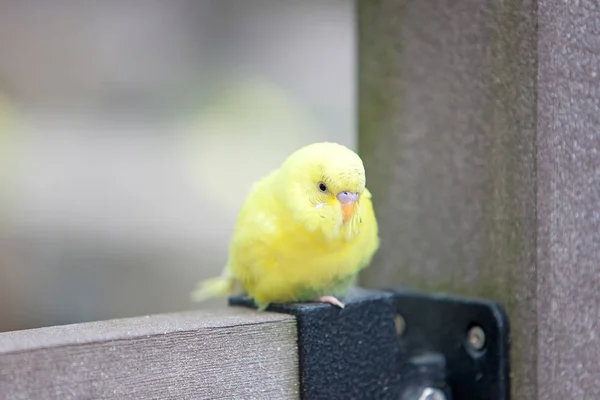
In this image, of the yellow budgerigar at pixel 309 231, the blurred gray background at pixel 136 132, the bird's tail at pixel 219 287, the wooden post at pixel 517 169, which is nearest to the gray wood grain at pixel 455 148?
the wooden post at pixel 517 169

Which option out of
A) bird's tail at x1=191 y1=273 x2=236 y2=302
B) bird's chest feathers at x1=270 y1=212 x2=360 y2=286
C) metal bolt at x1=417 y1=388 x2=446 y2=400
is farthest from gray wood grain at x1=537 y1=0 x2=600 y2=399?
bird's tail at x1=191 y1=273 x2=236 y2=302

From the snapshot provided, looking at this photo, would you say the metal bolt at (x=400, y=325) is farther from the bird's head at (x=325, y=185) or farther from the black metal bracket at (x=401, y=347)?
the bird's head at (x=325, y=185)

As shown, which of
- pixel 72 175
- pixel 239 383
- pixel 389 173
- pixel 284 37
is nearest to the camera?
pixel 239 383

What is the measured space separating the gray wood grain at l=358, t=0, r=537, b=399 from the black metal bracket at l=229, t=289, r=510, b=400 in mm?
28

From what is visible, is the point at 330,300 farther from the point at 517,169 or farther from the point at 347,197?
the point at 517,169

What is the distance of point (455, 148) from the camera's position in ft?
3.20

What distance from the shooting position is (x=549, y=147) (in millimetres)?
829

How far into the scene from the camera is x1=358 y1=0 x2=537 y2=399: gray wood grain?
0.86m

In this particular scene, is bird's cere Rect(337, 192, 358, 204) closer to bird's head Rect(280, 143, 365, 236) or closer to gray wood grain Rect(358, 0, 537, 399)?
bird's head Rect(280, 143, 365, 236)

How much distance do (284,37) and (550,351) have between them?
1.40m

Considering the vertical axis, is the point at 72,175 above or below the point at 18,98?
below

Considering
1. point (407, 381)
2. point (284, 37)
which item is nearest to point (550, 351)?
point (407, 381)

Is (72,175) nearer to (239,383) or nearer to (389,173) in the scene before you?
(389,173)

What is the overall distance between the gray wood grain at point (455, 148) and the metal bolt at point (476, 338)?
0.04 m
